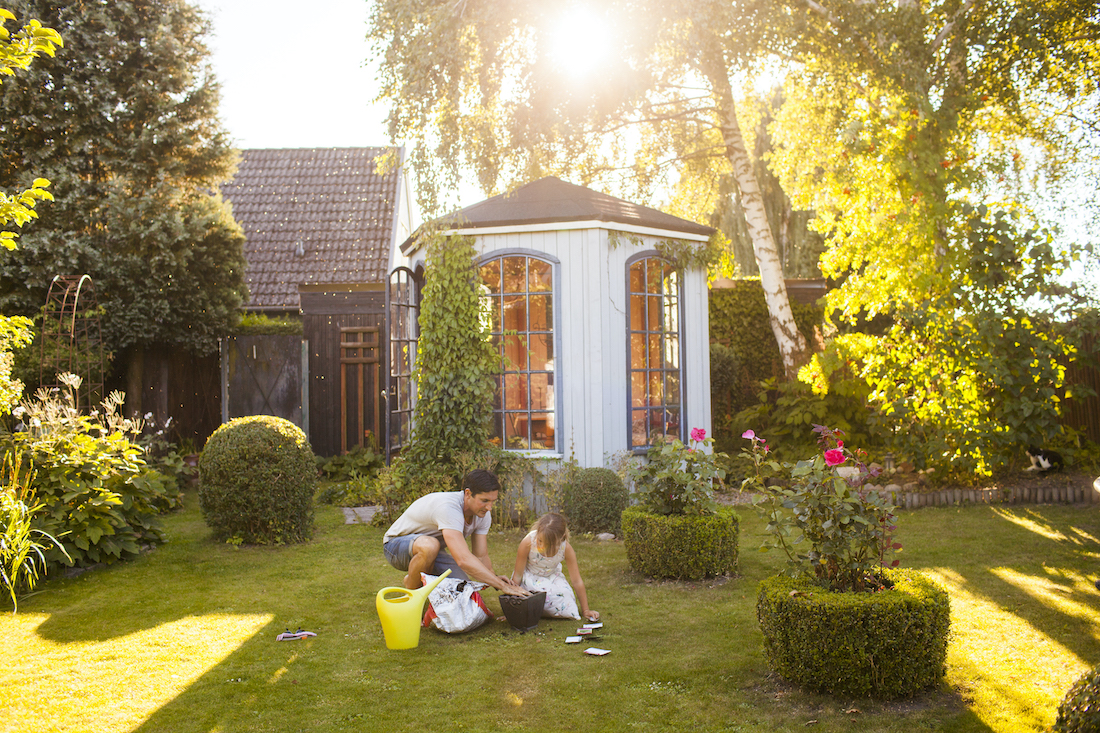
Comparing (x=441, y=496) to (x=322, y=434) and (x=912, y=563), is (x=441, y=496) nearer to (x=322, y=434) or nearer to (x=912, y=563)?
(x=912, y=563)

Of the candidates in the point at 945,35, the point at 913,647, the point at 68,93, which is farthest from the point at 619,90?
the point at 913,647

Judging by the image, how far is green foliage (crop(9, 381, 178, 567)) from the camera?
5918 millimetres

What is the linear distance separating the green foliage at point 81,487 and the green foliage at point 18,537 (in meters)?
0.09

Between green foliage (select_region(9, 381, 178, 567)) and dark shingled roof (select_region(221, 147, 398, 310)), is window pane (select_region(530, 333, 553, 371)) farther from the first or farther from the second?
dark shingled roof (select_region(221, 147, 398, 310))

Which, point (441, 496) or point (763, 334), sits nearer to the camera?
point (441, 496)

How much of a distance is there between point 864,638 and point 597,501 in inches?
165

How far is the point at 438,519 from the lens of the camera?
15.7 feet

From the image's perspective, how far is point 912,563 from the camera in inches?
237

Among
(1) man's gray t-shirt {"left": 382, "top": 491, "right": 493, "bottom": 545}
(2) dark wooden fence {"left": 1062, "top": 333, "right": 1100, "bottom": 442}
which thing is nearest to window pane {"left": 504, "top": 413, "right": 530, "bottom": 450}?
(1) man's gray t-shirt {"left": 382, "top": 491, "right": 493, "bottom": 545}

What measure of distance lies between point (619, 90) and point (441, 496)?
25.5ft

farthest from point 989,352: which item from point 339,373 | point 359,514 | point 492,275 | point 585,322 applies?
point 339,373

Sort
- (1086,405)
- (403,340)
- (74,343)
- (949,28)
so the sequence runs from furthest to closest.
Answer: (74,343), (949,28), (1086,405), (403,340)

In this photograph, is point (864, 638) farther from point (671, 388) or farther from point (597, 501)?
point (671, 388)

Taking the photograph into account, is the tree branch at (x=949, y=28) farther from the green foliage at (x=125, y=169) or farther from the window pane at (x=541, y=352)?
the green foliage at (x=125, y=169)
